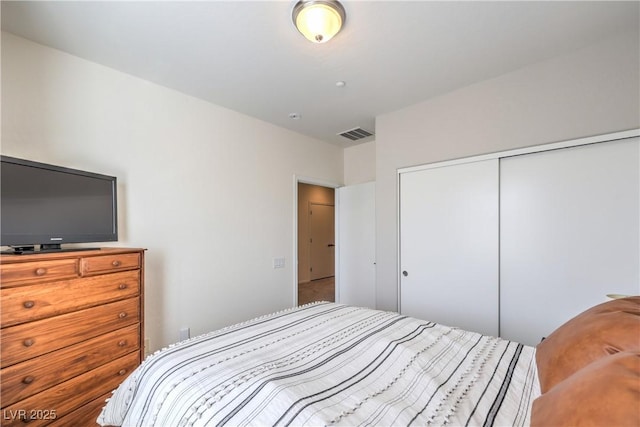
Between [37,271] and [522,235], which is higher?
[522,235]

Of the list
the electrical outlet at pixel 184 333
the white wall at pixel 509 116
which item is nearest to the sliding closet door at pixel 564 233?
the white wall at pixel 509 116

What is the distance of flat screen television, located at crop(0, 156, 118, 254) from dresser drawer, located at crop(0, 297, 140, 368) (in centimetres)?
44

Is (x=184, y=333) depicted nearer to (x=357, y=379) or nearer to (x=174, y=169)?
(x=174, y=169)

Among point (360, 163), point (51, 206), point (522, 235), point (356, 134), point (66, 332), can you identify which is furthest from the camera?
point (360, 163)

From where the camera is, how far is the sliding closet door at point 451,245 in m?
2.36

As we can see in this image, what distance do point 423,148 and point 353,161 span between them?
1.53 metres

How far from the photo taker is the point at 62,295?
1465mm

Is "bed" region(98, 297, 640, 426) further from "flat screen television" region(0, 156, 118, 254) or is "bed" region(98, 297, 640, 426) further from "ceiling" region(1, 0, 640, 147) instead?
"ceiling" region(1, 0, 640, 147)

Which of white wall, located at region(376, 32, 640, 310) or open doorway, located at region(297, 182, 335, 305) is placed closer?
white wall, located at region(376, 32, 640, 310)


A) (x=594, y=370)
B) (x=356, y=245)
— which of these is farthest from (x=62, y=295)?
(x=356, y=245)

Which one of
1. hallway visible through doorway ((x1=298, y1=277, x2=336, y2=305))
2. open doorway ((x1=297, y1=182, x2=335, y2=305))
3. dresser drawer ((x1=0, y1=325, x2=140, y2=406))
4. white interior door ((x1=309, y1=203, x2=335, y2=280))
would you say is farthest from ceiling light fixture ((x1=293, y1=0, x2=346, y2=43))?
white interior door ((x1=309, y1=203, x2=335, y2=280))

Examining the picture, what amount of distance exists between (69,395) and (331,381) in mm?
1554

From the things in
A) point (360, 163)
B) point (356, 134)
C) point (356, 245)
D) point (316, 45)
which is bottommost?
point (356, 245)

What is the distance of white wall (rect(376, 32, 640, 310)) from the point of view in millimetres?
1807
